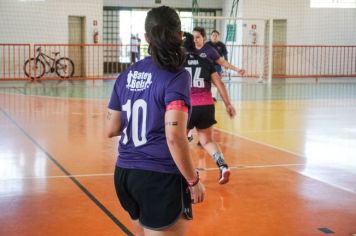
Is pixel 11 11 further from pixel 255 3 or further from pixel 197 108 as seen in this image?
pixel 197 108

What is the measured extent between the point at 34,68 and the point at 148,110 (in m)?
21.9

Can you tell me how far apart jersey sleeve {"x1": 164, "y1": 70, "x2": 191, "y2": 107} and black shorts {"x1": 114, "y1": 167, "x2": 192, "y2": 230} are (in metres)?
0.39

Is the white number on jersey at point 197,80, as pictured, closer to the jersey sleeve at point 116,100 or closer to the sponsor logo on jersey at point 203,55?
the sponsor logo on jersey at point 203,55

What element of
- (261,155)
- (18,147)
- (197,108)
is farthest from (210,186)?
(18,147)

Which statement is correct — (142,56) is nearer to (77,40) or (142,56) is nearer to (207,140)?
(77,40)

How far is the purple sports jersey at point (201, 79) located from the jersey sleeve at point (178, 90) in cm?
418

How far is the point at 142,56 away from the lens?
28.5 metres

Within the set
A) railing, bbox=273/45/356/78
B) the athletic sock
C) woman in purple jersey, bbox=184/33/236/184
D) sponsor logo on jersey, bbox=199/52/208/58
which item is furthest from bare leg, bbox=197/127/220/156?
railing, bbox=273/45/356/78

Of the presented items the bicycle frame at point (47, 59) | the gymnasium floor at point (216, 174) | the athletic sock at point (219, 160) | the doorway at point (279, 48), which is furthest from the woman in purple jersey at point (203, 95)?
the doorway at point (279, 48)

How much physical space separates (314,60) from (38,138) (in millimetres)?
21020

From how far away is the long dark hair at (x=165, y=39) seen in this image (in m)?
2.86

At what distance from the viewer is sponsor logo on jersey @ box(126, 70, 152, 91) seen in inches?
115

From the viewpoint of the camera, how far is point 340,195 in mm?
6250

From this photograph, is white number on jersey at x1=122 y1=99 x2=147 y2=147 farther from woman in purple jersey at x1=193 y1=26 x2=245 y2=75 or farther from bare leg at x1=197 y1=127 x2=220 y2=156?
woman in purple jersey at x1=193 y1=26 x2=245 y2=75
